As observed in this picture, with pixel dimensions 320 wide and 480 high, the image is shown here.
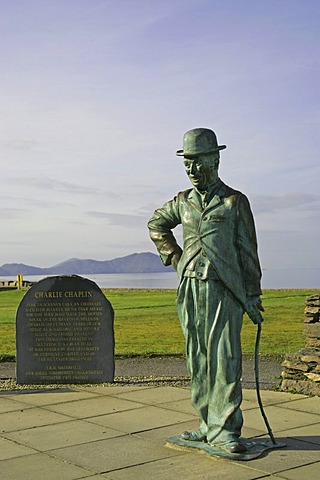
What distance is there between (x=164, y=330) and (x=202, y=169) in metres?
12.9

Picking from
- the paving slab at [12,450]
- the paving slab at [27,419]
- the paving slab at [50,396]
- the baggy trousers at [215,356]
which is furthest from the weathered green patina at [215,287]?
the paving slab at [50,396]

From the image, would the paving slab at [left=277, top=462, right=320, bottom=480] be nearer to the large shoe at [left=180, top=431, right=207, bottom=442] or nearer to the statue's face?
the large shoe at [left=180, top=431, right=207, bottom=442]

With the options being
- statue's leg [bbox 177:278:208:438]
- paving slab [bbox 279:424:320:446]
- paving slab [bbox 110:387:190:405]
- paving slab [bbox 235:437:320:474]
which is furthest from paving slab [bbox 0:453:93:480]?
paving slab [bbox 110:387:190:405]

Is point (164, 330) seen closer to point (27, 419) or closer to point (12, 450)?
point (27, 419)

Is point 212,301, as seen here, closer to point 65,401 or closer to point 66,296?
point 65,401

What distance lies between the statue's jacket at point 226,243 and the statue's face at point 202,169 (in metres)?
0.13

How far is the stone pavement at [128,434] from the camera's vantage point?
6.31 m

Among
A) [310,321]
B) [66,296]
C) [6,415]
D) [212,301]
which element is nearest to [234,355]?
[212,301]

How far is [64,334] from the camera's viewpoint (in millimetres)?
11375

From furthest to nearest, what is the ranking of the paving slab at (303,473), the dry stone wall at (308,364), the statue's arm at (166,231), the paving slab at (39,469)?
the dry stone wall at (308,364) < the statue's arm at (166,231) < the paving slab at (39,469) < the paving slab at (303,473)

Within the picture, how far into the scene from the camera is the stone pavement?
249 inches

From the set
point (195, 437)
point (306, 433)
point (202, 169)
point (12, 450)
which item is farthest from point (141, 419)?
point (202, 169)

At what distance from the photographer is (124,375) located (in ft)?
40.4

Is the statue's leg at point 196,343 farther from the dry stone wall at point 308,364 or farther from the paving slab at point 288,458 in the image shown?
the dry stone wall at point 308,364
